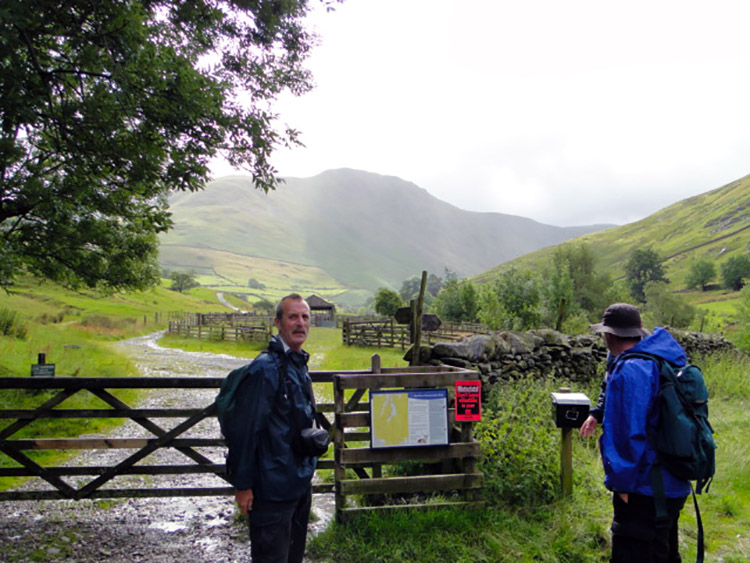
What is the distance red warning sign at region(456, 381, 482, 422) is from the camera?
4.96 m

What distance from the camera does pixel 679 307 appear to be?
65562mm

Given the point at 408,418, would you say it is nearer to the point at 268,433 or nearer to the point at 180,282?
the point at 268,433

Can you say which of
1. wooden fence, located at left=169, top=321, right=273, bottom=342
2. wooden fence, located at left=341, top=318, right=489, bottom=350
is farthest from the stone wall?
wooden fence, located at left=169, top=321, right=273, bottom=342

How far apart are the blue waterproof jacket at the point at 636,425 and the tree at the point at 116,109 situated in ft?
16.6

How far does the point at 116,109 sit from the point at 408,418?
4.77 meters

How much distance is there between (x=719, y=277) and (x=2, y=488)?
133300 millimetres

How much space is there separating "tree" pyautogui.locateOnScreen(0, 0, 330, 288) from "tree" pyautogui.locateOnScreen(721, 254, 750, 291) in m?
116

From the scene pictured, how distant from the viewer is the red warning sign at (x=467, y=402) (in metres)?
4.96

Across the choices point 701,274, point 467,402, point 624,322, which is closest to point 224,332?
point 467,402

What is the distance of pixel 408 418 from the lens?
191 inches

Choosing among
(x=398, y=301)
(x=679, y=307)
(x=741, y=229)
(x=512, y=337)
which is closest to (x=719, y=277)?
(x=741, y=229)

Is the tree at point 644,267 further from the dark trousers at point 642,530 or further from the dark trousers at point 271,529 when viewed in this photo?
the dark trousers at point 271,529

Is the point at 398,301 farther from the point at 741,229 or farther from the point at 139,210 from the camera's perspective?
the point at 741,229

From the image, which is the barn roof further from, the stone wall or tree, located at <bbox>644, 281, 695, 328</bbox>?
the stone wall
